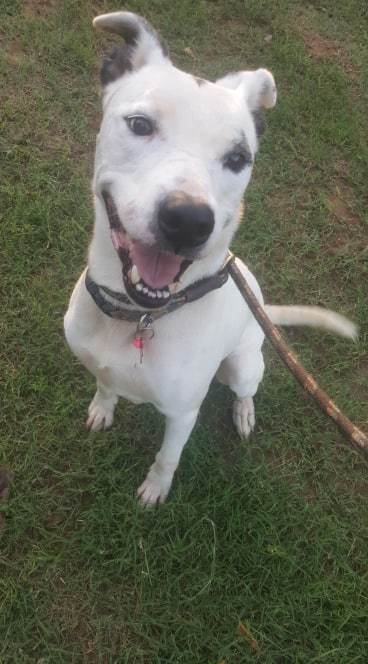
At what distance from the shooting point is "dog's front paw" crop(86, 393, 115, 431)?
3.23 meters

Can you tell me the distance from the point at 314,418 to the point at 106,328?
1.79 m

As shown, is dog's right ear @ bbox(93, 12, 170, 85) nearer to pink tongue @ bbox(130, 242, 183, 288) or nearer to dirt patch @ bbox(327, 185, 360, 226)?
pink tongue @ bbox(130, 242, 183, 288)

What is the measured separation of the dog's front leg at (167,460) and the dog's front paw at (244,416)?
0.62 meters

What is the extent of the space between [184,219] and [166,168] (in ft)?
0.63

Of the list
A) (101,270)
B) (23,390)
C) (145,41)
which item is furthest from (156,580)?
(145,41)

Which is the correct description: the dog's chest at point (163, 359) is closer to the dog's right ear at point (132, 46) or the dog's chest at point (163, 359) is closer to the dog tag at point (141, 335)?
the dog tag at point (141, 335)

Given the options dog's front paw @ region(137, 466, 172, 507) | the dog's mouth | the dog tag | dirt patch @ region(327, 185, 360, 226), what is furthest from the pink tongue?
dirt patch @ region(327, 185, 360, 226)

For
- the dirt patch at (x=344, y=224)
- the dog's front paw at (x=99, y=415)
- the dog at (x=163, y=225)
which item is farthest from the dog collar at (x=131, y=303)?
the dirt patch at (x=344, y=224)

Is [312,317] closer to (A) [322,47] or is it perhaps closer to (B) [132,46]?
(B) [132,46]

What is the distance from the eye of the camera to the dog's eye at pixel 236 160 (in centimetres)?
197

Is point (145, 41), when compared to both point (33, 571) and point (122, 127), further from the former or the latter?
point (33, 571)

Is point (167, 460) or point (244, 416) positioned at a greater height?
point (167, 460)

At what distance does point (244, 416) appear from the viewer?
346 cm

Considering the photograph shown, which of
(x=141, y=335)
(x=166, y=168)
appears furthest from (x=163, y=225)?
(x=141, y=335)
